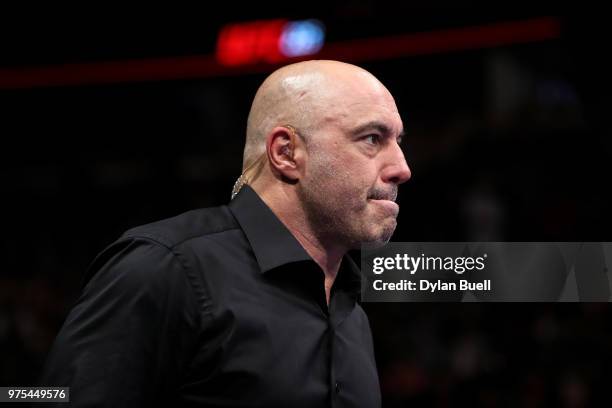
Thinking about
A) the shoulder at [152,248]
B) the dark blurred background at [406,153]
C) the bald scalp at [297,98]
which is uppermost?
the dark blurred background at [406,153]

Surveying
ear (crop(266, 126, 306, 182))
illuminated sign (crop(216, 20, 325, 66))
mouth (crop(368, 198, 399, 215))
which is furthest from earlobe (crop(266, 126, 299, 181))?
illuminated sign (crop(216, 20, 325, 66))

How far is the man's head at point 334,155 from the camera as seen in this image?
1173mm

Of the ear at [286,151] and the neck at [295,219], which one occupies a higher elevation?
the ear at [286,151]

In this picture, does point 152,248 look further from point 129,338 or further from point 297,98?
point 297,98

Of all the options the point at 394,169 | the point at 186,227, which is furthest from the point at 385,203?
the point at 186,227

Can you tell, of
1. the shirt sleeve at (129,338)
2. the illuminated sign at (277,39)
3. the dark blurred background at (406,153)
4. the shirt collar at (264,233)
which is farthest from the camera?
the illuminated sign at (277,39)

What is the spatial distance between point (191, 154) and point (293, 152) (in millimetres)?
4387

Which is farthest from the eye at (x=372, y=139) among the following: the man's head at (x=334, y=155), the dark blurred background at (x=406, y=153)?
the dark blurred background at (x=406, y=153)

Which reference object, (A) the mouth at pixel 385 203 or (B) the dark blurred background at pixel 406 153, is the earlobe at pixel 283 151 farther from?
(B) the dark blurred background at pixel 406 153

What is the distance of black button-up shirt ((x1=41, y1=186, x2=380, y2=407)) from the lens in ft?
3.26

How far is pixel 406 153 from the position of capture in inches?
183

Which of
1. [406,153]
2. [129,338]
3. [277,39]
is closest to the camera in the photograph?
[129,338]

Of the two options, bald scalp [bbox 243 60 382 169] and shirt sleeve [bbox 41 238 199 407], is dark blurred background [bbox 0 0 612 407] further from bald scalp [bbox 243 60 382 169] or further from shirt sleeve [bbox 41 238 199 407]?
shirt sleeve [bbox 41 238 199 407]

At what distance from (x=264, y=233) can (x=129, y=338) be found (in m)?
0.25
